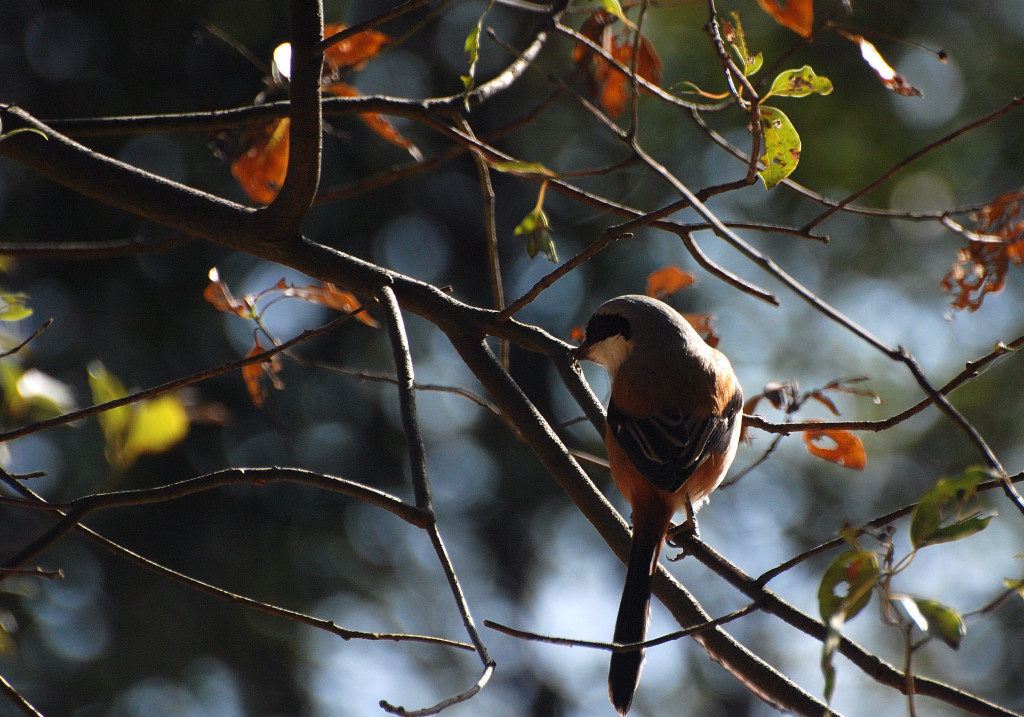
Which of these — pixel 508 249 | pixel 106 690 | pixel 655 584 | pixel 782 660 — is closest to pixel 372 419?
pixel 508 249

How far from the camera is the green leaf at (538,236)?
7.05 ft

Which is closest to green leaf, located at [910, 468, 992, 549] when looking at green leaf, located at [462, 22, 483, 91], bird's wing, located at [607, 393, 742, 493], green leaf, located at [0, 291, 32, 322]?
green leaf, located at [462, 22, 483, 91]

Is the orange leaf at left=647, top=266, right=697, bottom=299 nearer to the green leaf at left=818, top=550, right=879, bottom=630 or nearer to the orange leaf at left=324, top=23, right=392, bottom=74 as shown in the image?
the orange leaf at left=324, top=23, right=392, bottom=74

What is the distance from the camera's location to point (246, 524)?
24.2ft

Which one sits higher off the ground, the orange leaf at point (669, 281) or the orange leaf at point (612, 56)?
the orange leaf at point (612, 56)

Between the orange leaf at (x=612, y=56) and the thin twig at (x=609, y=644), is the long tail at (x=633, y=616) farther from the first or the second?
the orange leaf at (x=612, y=56)

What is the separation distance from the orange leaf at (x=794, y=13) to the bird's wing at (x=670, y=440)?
103 cm

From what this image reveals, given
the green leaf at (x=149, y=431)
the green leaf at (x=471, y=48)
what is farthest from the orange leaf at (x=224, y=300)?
the green leaf at (x=471, y=48)

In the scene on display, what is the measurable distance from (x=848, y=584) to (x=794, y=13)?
1393 mm

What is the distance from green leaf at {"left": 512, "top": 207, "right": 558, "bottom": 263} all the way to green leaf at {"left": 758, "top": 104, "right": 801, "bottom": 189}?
2.20 ft

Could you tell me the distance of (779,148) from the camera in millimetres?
1562

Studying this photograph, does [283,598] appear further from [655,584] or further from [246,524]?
[655,584]

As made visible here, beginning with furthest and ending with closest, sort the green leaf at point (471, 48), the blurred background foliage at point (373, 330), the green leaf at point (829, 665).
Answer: the blurred background foliage at point (373, 330)
the green leaf at point (471, 48)
the green leaf at point (829, 665)

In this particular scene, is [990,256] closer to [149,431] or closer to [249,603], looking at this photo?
[249,603]
